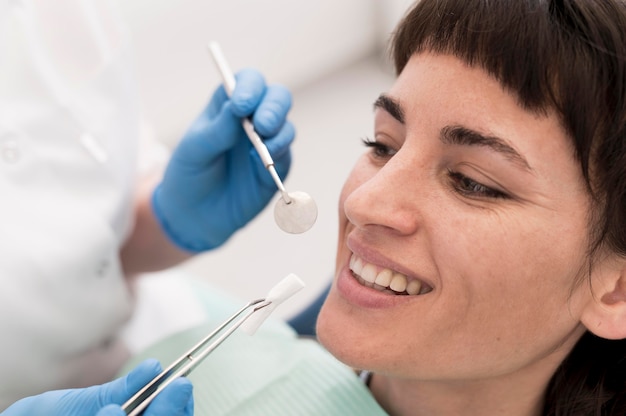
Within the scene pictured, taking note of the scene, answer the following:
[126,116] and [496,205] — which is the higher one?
[126,116]

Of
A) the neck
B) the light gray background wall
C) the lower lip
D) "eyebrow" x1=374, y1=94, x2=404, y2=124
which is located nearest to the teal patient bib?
the neck

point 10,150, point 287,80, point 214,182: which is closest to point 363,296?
point 214,182

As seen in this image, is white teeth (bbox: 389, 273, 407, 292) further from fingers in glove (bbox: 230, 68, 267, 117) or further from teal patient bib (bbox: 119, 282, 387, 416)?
fingers in glove (bbox: 230, 68, 267, 117)

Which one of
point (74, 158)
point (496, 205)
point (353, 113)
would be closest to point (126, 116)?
point (74, 158)

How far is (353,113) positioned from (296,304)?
809 millimetres

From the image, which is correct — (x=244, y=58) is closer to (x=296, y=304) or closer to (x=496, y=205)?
(x=296, y=304)

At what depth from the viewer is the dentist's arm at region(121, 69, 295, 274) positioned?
4.21 ft

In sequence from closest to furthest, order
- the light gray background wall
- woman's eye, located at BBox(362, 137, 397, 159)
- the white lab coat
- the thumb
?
the thumb
woman's eye, located at BBox(362, 137, 397, 159)
the white lab coat
the light gray background wall

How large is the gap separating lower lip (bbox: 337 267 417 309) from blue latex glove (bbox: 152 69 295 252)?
0.31 metres

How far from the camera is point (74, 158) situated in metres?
1.32

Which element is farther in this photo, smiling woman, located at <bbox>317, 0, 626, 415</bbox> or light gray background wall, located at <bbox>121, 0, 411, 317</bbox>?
light gray background wall, located at <bbox>121, 0, 411, 317</bbox>

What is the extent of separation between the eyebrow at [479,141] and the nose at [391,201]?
6 centimetres

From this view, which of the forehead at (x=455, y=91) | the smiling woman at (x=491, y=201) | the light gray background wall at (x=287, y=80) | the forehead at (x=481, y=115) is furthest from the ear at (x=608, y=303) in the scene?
the light gray background wall at (x=287, y=80)

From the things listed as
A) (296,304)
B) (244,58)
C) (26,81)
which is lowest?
(296,304)
